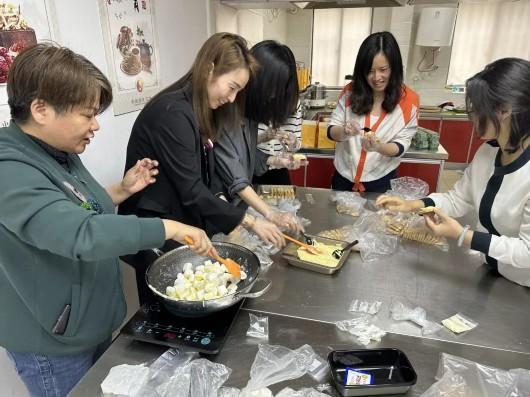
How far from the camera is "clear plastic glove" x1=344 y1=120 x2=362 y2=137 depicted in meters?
2.16

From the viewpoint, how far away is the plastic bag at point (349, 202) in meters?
1.81

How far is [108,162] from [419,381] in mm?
1703

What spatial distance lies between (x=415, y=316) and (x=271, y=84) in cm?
109

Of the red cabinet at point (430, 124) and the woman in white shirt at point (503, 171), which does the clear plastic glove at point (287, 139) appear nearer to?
the woman in white shirt at point (503, 171)

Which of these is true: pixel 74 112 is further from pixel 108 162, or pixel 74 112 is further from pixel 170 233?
pixel 108 162

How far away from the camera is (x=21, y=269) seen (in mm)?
890

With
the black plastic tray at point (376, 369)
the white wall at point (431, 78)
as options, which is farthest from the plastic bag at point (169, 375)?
the white wall at point (431, 78)

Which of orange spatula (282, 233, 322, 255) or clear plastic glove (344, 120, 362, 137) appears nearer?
orange spatula (282, 233, 322, 255)

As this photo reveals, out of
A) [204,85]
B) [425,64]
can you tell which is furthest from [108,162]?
[425,64]

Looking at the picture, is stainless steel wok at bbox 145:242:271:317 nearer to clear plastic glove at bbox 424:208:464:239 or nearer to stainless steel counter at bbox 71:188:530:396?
stainless steel counter at bbox 71:188:530:396

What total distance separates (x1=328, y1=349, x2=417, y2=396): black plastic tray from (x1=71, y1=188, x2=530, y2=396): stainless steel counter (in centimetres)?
4

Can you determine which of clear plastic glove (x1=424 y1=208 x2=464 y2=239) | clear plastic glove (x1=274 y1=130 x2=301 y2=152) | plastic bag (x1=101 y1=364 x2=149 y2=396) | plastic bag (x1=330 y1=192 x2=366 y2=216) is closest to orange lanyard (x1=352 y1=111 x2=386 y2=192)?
plastic bag (x1=330 y1=192 x2=366 y2=216)

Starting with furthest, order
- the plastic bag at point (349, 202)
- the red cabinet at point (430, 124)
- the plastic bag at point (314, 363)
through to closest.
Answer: the red cabinet at point (430, 124)
the plastic bag at point (349, 202)
the plastic bag at point (314, 363)

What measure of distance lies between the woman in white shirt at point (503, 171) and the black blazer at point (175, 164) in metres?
0.79
